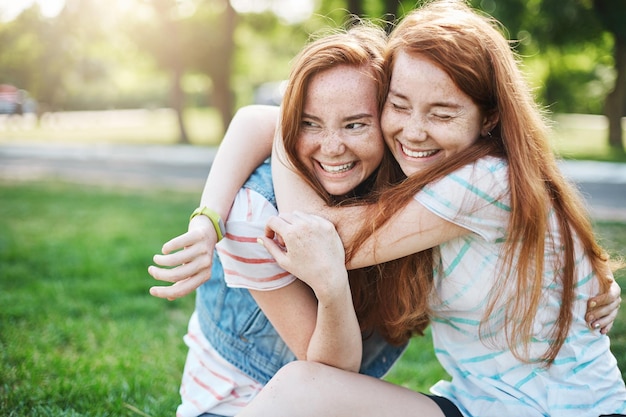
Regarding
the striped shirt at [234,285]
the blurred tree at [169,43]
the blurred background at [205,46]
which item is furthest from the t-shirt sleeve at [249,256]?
the blurred tree at [169,43]

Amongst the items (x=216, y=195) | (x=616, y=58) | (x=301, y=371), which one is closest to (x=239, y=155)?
(x=216, y=195)

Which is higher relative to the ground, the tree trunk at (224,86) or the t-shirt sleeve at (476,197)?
the t-shirt sleeve at (476,197)

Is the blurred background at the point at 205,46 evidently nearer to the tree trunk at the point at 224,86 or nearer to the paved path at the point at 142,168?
the tree trunk at the point at 224,86

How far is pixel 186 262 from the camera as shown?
74.7 inches

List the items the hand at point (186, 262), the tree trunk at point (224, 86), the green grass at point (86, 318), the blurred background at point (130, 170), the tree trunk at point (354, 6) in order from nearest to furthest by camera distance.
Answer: the hand at point (186, 262) < the green grass at point (86, 318) < the blurred background at point (130, 170) < the tree trunk at point (354, 6) < the tree trunk at point (224, 86)

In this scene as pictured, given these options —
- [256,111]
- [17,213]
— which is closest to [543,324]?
[256,111]

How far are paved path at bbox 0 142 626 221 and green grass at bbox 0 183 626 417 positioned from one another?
3059 mm

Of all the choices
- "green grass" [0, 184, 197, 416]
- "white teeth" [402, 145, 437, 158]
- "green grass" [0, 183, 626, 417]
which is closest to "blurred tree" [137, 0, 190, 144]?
"green grass" [0, 184, 197, 416]

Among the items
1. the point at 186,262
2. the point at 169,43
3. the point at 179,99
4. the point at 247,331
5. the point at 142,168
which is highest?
the point at 186,262

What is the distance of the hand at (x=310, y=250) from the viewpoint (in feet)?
6.19

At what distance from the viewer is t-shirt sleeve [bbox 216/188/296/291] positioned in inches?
80.0

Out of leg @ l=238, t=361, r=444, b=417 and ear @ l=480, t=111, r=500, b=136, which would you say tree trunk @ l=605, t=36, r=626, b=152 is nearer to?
ear @ l=480, t=111, r=500, b=136

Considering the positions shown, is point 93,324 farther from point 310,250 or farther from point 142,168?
point 142,168

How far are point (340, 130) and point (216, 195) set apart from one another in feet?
1.62
